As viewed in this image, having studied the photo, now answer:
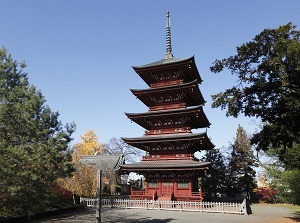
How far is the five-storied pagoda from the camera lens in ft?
77.6

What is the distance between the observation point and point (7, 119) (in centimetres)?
1006

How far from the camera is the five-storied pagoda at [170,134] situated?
23.6m

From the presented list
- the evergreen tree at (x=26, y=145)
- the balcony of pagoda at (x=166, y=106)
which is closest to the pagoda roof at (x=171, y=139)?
the balcony of pagoda at (x=166, y=106)

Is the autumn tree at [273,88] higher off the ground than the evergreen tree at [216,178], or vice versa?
the autumn tree at [273,88]

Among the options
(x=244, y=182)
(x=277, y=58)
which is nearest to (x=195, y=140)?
(x=277, y=58)

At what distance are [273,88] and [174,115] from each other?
38.0 feet

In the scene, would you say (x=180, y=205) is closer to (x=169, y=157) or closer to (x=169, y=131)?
(x=169, y=157)

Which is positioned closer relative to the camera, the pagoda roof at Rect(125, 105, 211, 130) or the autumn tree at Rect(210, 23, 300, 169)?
the autumn tree at Rect(210, 23, 300, 169)

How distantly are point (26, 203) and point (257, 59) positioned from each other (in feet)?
49.7

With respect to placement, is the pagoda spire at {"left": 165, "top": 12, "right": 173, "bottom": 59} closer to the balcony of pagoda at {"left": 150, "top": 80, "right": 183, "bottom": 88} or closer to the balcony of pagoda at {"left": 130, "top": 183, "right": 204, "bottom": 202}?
the balcony of pagoda at {"left": 150, "top": 80, "right": 183, "bottom": 88}

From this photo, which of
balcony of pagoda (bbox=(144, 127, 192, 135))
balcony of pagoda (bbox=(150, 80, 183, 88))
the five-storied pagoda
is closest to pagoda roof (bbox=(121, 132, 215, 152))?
the five-storied pagoda

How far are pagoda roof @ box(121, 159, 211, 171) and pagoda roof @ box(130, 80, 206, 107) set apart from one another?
24.4 feet

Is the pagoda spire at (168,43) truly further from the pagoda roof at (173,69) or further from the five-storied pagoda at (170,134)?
the five-storied pagoda at (170,134)

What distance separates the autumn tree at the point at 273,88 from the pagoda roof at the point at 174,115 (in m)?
7.93
